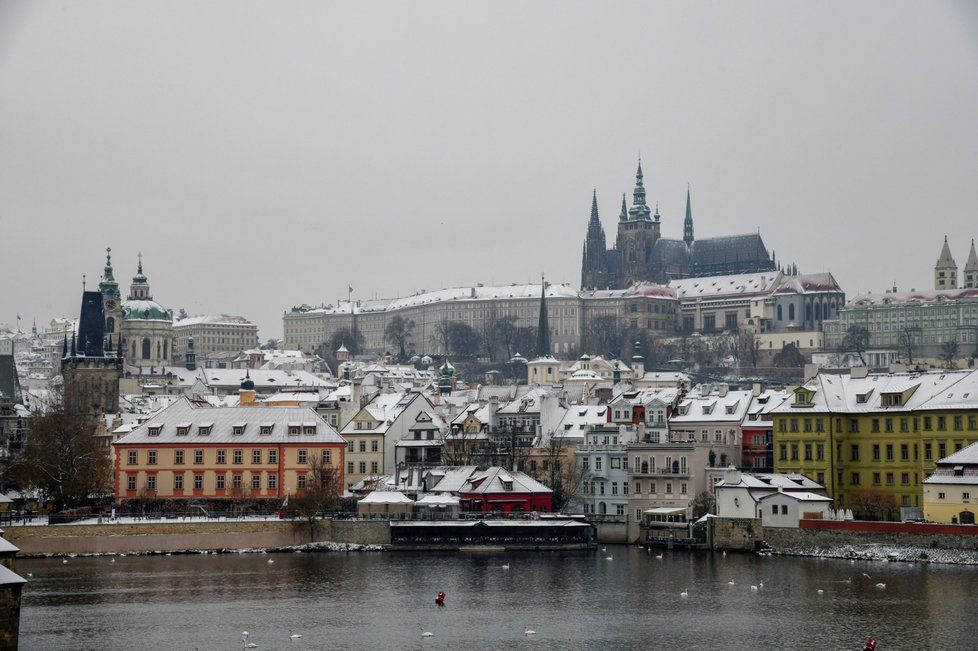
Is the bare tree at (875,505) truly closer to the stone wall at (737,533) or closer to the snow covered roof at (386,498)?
the stone wall at (737,533)

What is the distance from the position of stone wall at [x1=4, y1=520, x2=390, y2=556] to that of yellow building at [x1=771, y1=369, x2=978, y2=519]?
2161 cm

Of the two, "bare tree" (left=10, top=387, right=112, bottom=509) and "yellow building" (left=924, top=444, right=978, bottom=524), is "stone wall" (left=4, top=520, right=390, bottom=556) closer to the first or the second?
"bare tree" (left=10, top=387, right=112, bottom=509)

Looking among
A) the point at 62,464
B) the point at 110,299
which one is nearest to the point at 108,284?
the point at 110,299

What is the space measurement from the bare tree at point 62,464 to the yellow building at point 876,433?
117 ft

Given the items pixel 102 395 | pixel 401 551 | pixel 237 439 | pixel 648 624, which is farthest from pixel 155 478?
pixel 102 395

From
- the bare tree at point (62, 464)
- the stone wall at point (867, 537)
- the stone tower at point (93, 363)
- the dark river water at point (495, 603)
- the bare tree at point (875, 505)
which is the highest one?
the stone tower at point (93, 363)

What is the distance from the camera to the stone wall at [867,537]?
6675 centimetres

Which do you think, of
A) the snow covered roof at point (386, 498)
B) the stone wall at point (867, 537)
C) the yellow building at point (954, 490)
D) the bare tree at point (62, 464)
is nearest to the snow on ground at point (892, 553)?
the stone wall at point (867, 537)

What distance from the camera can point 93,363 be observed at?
480 ft

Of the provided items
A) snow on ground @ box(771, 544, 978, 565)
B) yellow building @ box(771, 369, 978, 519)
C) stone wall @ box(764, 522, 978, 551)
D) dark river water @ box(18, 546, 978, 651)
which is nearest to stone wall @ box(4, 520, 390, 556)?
dark river water @ box(18, 546, 978, 651)

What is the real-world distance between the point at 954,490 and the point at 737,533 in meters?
9.77

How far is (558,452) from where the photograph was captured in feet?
285

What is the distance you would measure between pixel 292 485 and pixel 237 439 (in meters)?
3.77

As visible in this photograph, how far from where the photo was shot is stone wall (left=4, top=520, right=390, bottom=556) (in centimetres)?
7212
